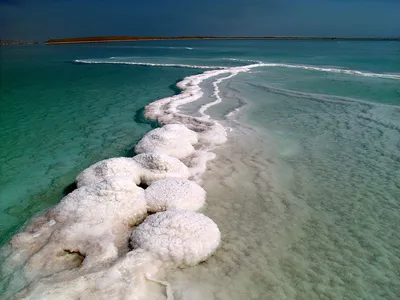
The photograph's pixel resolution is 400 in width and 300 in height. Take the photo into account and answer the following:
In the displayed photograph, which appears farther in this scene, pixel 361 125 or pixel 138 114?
pixel 138 114

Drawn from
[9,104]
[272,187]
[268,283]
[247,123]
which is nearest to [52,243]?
[268,283]

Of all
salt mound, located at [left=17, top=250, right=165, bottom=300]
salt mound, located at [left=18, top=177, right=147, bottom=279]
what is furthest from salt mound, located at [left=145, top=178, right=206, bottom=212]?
salt mound, located at [left=17, top=250, right=165, bottom=300]

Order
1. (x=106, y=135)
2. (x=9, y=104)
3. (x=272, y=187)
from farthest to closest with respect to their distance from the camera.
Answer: (x=9, y=104)
(x=106, y=135)
(x=272, y=187)

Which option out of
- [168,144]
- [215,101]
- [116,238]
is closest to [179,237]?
[116,238]

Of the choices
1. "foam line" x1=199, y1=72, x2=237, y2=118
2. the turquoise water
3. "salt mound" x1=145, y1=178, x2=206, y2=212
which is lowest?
the turquoise water

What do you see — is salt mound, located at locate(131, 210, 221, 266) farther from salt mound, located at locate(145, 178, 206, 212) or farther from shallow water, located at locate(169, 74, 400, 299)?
salt mound, located at locate(145, 178, 206, 212)

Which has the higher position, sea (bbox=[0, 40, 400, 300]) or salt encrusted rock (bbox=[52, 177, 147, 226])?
salt encrusted rock (bbox=[52, 177, 147, 226])

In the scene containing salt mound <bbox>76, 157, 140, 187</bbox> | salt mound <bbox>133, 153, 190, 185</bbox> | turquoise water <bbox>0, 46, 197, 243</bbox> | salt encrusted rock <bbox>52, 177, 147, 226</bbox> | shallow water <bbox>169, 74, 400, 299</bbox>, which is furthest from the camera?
turquoise water <bbox>0, 46, 197, 243</bbox>

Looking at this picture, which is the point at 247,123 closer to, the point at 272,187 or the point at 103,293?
the point at 272,187
